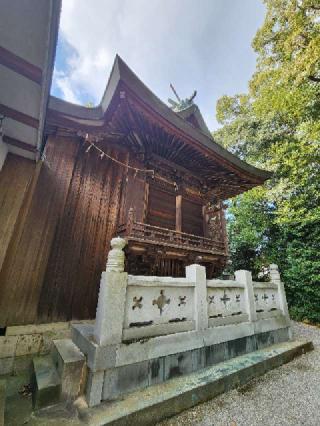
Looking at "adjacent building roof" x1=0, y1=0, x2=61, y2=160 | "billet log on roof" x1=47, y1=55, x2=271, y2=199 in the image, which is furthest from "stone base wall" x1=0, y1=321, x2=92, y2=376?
"billet log on roof" x1=47, y1=55, x2=271, y2=199

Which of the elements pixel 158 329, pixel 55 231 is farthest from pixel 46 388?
pixel 55 231

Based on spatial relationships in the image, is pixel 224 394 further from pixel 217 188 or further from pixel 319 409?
pixel 217 188

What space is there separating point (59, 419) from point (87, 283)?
2.95 m

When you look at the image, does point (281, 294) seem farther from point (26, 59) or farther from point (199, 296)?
point (26, 59)

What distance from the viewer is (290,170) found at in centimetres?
1194

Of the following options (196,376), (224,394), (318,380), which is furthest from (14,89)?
(318,380)

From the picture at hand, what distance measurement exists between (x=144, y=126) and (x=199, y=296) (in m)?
5.01

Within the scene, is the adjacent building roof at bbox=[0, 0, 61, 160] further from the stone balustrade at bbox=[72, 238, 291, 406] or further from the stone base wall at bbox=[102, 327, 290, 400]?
the stone base wall at bbox=[102, 327, 290, 400]

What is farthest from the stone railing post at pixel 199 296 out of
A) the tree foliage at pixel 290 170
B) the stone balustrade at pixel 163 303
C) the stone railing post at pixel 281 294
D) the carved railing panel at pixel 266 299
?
the tree foliage at pixel 290 170

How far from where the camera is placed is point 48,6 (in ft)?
6.85

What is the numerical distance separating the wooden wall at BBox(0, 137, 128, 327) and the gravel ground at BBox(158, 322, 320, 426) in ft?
11.0

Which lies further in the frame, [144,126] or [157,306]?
[144,126]

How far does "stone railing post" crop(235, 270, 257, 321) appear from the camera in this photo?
17.2ft

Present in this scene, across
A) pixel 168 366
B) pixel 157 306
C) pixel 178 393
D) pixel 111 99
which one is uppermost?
pixel 111 99
